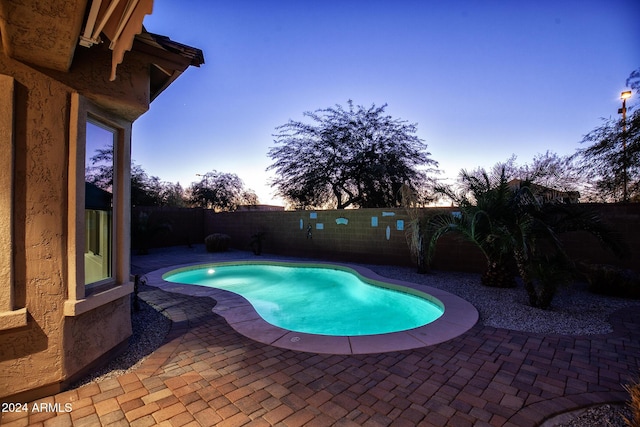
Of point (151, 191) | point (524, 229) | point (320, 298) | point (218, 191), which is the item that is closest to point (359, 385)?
point (524, 229)

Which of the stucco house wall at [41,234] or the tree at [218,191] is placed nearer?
the stucco house wall at [41,234]

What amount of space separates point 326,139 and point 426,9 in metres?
8.44

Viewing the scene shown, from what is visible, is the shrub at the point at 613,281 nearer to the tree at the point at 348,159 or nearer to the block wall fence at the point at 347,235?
the block wall fence at the point at 347,235

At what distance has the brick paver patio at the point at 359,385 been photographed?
201 cm

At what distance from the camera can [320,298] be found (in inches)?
265

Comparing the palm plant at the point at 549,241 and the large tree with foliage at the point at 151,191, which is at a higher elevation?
the large tree with foliage at the point at 151,191

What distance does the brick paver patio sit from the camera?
201 centimetres

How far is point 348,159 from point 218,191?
586 inches

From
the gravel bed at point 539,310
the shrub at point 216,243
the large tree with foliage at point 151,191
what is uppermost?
the large tree with foliage at point 151,191

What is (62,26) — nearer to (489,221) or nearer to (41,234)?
(41,234)

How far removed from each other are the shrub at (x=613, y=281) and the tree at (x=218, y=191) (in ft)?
77.3

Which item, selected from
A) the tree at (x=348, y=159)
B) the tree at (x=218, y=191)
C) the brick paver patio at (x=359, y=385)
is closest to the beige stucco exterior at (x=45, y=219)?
the brick paver patio at (x=359, y=385)

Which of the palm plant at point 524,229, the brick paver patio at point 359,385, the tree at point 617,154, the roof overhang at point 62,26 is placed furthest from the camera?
the tree at point 617,154

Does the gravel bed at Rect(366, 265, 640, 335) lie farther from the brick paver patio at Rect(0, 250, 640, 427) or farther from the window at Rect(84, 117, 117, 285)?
the window at Rect(84, 117, 117, 285)
